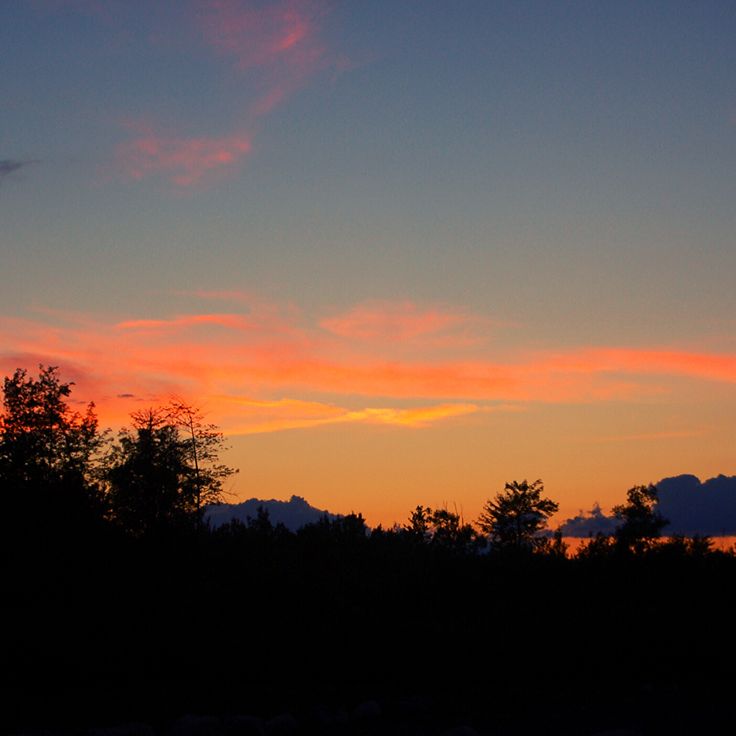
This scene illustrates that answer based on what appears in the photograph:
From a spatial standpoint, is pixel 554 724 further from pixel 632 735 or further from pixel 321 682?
pixel 321 682

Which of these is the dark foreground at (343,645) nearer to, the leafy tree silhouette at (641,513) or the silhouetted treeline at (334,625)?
the silhouetted treeline at (334,625)

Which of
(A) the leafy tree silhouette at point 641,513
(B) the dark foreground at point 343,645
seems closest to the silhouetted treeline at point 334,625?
(B) the dark foreground at point 343,645

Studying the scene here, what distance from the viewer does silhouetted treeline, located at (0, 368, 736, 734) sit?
1544 cm

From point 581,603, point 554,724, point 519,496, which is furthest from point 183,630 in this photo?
point 519,496

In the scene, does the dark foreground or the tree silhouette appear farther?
the tree silhouette

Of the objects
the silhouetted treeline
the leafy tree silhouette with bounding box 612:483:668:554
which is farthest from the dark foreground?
the leafy tree silhouette with bounding box 612:483:668:554

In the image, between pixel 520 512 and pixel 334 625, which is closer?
pixel 334 625

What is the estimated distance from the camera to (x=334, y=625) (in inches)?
→ 691

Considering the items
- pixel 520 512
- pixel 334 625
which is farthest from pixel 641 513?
pixel 334 625

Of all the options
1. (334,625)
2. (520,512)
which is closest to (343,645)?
(334,625)

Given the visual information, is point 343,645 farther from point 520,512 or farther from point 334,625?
point 520,512

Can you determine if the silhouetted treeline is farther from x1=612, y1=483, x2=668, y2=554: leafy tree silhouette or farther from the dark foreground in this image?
x1=612, y1=483, x2=668, y2=554: leafy tree silhouette

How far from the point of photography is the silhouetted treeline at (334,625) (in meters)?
15.4

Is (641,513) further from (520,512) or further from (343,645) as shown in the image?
(343,645)
